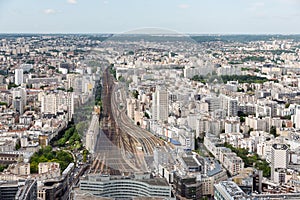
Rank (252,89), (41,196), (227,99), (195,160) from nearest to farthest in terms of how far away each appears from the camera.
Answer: (41,196) < (195,160) < (227,99) < (252,89)

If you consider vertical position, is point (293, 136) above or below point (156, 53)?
below

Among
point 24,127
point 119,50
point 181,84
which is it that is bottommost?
point 24,127

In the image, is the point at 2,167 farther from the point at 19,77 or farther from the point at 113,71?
the point at 19,77

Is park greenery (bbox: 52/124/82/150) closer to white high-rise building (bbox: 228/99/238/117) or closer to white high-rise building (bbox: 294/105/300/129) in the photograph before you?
white high-rise building (bbox: 228/99/238/117)

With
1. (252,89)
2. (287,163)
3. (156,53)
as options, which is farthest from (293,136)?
(252,89)

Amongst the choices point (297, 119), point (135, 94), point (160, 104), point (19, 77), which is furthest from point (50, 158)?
point (19, 77)

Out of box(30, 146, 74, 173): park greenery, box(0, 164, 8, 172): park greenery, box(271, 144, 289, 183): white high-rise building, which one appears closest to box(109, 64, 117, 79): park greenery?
box(30, 146, 74, 173): park greenery

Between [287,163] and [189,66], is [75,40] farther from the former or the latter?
Answer: [287,163]
